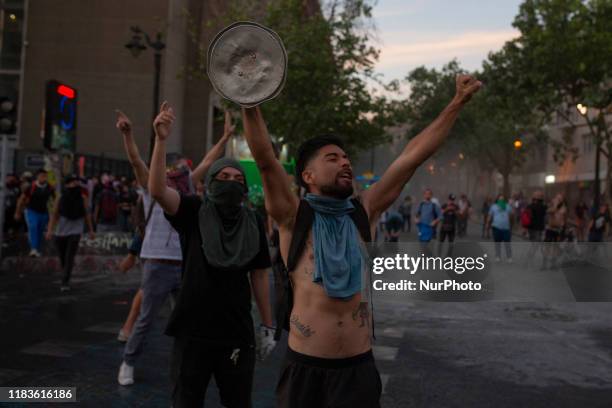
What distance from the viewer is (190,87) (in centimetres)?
3412

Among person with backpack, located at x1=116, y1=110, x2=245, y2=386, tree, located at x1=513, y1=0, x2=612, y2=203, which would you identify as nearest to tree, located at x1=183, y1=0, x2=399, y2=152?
tree, located at x1=513, y1=0, x2=612, y2=203

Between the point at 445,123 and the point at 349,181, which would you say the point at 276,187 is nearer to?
the point at 349,181

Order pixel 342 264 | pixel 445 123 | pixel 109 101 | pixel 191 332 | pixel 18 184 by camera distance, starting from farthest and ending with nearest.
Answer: pixel 109 101
pixel 18 184
pixel 191 332
pixel 445 123
pixel 342 264

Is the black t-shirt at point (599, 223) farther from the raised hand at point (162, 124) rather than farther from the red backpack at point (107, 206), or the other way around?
the raised hand at point (162, 124)

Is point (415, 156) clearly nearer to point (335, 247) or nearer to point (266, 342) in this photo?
point (335, 247)

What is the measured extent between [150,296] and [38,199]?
9296mm

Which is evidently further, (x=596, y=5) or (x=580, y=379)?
(x=596, y=5)

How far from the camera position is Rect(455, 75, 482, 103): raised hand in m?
3.13

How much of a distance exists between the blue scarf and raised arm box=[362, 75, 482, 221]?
0.21m

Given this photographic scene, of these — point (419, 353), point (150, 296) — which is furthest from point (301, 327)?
point (419, 353)

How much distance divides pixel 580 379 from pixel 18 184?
15.3 metres

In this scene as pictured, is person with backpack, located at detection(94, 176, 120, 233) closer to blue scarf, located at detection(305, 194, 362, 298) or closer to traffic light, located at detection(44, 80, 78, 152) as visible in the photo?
traffic light, located at detection(44, 80, 78, 152)

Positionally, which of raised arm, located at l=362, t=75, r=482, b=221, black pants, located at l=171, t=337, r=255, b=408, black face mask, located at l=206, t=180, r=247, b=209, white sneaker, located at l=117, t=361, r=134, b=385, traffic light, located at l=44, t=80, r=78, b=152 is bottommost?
white sneaker, located at l=117, t=361, r=134, b=385

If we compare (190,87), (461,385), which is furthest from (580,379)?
(190,87)
